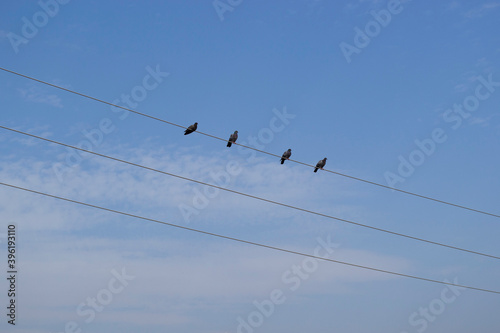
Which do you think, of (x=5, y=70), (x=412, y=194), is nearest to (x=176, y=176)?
(x=5, y=70)

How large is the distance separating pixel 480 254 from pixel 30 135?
1693cm

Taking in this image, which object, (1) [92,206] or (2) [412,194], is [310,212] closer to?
(2) [412,194]

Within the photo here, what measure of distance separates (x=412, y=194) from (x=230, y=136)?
389 inches

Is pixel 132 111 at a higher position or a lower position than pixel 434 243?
higher

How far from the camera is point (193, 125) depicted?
88.3ft

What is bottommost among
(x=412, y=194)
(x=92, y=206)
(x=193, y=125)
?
(x=92, y=206)

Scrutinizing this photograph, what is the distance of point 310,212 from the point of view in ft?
65.8

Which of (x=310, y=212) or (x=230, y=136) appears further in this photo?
(x=230, y=136)

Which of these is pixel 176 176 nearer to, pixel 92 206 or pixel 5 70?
pixel 92 206

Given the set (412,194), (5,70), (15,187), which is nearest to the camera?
(5,70)

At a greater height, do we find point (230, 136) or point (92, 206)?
point (230, 136)

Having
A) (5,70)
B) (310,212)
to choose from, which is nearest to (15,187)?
(5,70)

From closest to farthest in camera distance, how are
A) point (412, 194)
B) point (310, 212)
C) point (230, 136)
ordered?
point (310, 212) < point (412, 194) < point (230, 136)

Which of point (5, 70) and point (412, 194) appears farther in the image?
point (412, 194)
